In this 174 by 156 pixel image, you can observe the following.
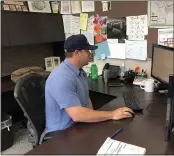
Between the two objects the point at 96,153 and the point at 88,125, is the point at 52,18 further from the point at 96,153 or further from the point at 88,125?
the point at 96,153

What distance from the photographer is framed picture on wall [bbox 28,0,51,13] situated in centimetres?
240

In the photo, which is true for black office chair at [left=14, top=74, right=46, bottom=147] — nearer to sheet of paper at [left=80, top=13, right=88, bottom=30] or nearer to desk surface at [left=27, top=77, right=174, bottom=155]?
desk surface at [left=27, top=77, right=174, bottom=155]

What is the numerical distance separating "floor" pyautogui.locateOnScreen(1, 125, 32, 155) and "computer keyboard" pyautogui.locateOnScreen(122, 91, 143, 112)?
52.1 inches

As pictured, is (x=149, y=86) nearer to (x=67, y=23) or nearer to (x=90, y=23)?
(x=90, y=23)

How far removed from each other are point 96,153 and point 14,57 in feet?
7.04

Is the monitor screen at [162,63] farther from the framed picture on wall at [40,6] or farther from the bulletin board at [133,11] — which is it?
the framed picture on wall at [40,6]

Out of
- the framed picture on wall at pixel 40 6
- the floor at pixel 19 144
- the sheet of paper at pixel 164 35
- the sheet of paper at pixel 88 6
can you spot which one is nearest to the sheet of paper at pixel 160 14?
the sheet of paper at pixel 164 35

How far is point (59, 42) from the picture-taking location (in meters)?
2.90

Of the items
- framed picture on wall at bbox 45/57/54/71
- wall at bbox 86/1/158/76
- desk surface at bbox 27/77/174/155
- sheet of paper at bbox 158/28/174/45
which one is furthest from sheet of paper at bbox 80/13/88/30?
desk surface at bbox 27/77/174/155

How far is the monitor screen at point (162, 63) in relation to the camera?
1.62 m

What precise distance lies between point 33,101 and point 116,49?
4.22ft

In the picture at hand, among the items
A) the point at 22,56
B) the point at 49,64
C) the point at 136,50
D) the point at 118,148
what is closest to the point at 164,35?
the point at 136,50

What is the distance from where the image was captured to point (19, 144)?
7.59 feet

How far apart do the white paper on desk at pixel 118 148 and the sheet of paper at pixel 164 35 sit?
1.31m
